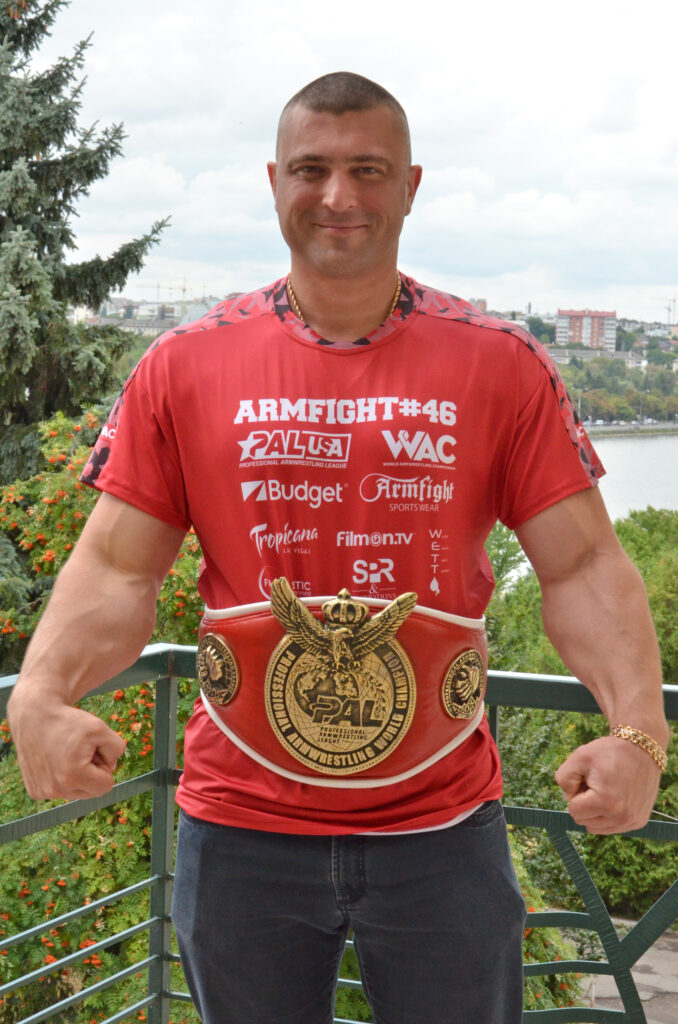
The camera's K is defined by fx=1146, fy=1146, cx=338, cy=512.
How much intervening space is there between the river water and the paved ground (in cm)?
811

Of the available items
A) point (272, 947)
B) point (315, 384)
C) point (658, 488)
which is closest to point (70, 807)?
point (272, 947)

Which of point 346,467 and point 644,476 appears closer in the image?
point 346,467

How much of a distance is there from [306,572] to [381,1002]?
1.46ft

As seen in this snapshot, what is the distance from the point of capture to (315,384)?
1126 mm

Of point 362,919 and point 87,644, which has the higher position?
point 87,644

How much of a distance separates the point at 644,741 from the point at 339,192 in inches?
23.8

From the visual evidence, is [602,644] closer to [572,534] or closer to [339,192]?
[572,534]

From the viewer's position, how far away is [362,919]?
3.70ft

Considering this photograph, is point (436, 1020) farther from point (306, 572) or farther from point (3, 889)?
point (3, 889)

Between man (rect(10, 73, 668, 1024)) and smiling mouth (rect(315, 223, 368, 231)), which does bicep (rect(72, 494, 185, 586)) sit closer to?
man (rect(10, 73, 668, 1024))

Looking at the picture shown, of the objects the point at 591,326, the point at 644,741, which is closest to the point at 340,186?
the point at 644,741

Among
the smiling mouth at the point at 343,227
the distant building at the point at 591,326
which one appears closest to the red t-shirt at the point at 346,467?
the smiling mouth at the point at 343,227

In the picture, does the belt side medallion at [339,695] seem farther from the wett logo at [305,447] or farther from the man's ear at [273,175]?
the man's ear at [273,175]

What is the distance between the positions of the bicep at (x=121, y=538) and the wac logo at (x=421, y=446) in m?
0.25
